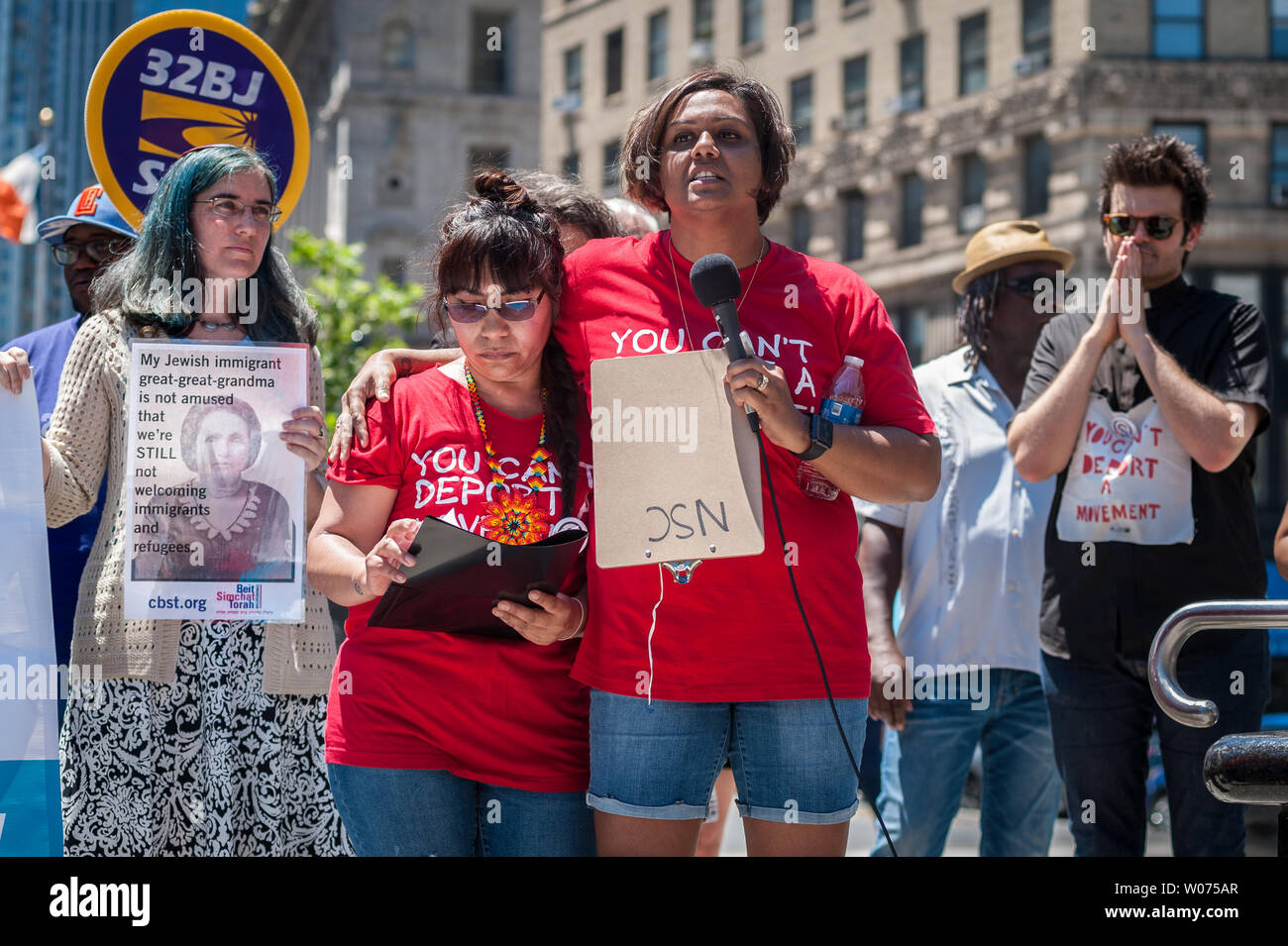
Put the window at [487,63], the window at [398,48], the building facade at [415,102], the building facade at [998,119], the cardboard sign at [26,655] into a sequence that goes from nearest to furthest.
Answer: the cardboard sign at [26,655] < the building facade at [998,119] < the building facade at [415,102] < the window at [398,48] < the window at [487,63]

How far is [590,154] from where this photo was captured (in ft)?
142

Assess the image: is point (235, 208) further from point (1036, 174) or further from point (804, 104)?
point (804, 104)

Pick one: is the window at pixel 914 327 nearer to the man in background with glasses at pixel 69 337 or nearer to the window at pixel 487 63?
the window at pixel 487 63

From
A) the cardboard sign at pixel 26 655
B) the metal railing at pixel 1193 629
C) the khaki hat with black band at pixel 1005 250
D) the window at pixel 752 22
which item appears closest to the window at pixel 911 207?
the window at pixel 752 22

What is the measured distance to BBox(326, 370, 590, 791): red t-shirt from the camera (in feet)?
11.0

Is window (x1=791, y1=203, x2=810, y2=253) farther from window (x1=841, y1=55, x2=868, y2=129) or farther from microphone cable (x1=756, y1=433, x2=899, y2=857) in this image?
microphone cable (x1=756, y1=433, x2=899, y2=857)

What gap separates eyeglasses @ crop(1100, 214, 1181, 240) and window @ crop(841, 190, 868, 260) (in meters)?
33.3

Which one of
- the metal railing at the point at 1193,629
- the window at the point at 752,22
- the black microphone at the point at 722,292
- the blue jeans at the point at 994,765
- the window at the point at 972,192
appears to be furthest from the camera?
the window at the point at 752,22

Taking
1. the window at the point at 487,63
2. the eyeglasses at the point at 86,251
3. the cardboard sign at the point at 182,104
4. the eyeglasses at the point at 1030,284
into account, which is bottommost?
the eyeglasses at the point at 1030,284

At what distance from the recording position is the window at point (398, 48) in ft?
160

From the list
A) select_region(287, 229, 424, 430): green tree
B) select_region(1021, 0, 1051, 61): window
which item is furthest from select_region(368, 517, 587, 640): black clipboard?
select_region(1021, 0, 1051, 61): window

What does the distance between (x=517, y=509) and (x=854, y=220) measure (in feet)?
116

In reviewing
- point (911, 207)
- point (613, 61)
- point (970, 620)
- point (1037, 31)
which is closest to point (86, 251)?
point (970, 620)

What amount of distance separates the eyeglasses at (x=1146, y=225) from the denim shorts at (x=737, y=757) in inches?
76.0
